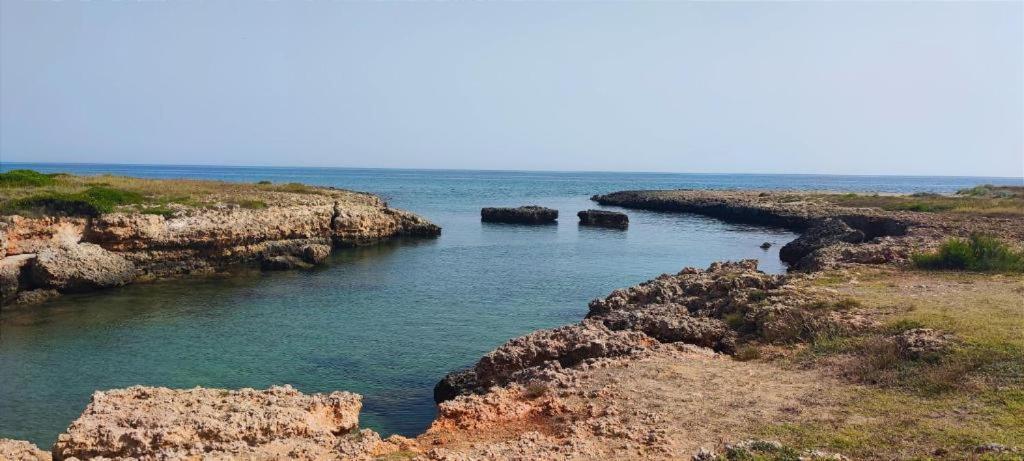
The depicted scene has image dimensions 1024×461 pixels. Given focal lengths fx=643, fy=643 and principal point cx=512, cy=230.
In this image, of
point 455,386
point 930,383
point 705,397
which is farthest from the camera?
point 455,386

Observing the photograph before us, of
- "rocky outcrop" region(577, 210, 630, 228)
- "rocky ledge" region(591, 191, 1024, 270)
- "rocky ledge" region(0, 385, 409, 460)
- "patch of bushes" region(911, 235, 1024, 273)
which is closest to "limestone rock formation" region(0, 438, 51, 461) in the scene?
"rocky ledge" region(0, 385, 409, 460)

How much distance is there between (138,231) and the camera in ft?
111

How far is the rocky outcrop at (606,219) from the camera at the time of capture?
209ft

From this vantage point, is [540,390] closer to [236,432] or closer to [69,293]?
[236,432]

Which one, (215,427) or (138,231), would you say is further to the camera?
(138,231)

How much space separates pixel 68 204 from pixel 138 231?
3.54 meters

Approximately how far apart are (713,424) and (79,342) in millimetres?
20944

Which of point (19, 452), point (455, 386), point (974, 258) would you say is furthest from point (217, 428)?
point (974, 258)

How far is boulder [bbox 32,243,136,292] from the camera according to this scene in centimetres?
2873

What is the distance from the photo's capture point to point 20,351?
2044 cm

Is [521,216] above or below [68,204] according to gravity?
below

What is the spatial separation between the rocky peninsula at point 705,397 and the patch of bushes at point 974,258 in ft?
6.34

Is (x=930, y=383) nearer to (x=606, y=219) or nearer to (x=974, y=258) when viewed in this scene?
(x=974, y=258)

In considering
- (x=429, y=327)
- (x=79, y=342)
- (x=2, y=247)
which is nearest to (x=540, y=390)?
Result: (x=429, y=327)
